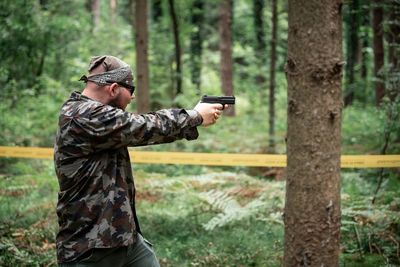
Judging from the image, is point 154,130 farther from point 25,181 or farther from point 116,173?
point 25,181

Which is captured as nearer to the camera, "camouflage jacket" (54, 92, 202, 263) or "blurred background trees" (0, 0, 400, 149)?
"camouflage jacket" (54, 92, 202, 263)

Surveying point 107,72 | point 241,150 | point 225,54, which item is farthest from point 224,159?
point 225,54

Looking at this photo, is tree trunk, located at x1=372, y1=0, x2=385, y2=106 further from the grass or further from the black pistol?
the black pistol

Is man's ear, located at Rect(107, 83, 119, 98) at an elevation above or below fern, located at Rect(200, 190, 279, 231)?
above

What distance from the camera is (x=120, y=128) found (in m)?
3.17

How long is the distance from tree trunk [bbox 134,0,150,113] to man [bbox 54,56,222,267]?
881cm

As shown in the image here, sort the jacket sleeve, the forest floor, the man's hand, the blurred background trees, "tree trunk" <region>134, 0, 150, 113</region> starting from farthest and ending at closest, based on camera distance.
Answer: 1. "tree trunk" <region>134, 0, 150, 113</region>
2. the blurred background trees
3. the forest floor
4. the man's hand
5. the jacket sleeve

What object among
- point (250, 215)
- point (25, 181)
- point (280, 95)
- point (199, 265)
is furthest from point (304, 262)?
point (280, 95)

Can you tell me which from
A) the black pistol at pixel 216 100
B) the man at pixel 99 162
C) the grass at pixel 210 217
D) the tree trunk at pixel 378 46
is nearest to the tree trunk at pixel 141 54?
the grass at pixel 210 217

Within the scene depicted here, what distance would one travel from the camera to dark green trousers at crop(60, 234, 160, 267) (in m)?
3.27

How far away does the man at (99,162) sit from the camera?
10.5ft

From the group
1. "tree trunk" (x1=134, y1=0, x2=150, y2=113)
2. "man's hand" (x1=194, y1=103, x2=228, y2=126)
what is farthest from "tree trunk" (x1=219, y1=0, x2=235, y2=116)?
"man's hand" (x1=194, y1=103, x2=228, y2=126)

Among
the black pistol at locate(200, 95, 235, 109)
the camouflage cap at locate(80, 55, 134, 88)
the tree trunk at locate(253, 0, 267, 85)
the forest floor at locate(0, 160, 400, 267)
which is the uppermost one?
the tree trunk at locate(253, 0, 267, 85)

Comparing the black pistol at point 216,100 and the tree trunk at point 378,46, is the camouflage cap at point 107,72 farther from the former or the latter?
the tree trunk at point 378,46
